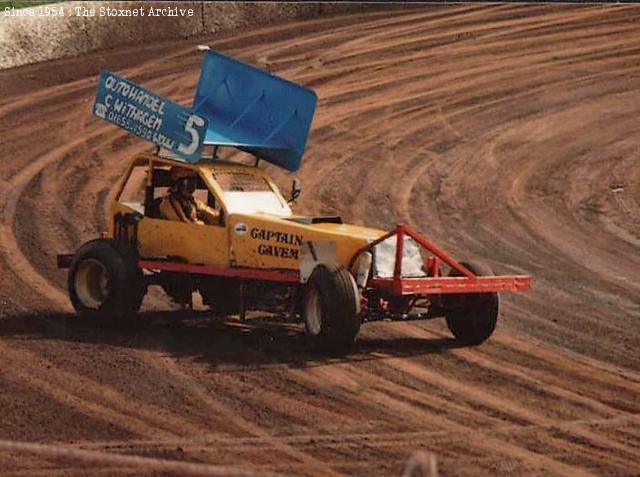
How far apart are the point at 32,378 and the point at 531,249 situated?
26.1ft

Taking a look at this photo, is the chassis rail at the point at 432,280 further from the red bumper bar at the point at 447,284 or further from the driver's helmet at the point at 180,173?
the driver's helmet at the point at 180,173

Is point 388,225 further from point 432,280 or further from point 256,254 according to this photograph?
point 432,280

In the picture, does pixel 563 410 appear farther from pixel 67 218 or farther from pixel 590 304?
pixel 67 218

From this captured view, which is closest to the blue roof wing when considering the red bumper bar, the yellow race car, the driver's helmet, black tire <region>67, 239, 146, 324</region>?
the yellow race car

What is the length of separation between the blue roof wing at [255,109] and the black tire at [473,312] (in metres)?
2.28

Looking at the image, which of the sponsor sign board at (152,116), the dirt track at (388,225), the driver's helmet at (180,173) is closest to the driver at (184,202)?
the driver's helmet at (180,173)

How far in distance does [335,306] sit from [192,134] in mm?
2565

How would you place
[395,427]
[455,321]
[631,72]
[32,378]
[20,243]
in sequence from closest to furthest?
[395,427] < [32,378] < [455,321] < [20,243] < [631,72]

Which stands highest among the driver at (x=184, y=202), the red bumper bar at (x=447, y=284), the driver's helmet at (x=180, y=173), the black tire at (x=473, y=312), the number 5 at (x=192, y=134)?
the number 5 at (x=192, y=134)

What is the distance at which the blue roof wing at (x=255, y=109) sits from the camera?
15.4 metres

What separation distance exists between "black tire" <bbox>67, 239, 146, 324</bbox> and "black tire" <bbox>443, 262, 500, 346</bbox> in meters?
2.80

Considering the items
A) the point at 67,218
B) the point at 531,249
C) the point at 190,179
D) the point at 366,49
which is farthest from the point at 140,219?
the point at 366,49

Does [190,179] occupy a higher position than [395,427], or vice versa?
[190,179]

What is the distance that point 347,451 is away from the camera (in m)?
10.7
